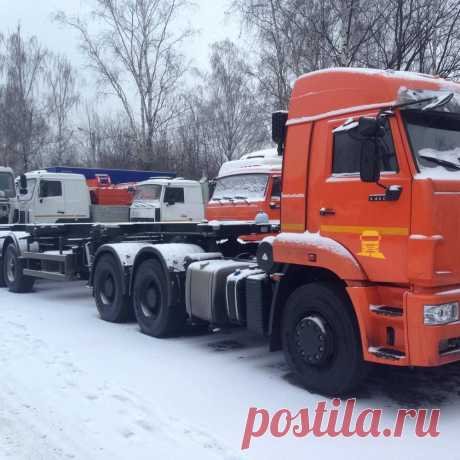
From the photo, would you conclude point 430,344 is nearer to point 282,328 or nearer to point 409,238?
point 409,238

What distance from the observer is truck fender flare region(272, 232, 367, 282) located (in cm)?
515

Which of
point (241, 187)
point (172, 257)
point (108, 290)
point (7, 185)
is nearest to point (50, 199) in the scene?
point (7, 185)

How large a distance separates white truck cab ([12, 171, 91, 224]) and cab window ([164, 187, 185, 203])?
255 centimetres

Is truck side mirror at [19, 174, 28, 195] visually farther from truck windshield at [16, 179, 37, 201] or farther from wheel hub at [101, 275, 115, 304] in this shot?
wheel hub at [101, 275, 115, 304]

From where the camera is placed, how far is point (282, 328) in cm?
596

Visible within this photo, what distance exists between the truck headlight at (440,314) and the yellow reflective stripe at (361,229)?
2.06 ft

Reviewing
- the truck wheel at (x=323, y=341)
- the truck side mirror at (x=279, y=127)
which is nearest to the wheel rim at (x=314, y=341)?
the truck wheel at (x=323, y=341)

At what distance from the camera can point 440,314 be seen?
4.67 metres

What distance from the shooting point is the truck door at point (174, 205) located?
17.3 m

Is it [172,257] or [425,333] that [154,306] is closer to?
[172,257]

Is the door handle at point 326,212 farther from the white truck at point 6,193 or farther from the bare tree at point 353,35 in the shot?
the white truck at point 6,193

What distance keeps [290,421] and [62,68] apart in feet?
145


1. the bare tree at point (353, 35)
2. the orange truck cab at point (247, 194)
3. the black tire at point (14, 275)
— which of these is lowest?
the black tire at point (14, 275)

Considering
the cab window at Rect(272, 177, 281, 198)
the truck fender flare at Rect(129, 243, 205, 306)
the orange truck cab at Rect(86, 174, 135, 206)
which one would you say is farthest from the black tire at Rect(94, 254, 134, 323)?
the orange truck cab at Rect(86, 174, 135, 206)
